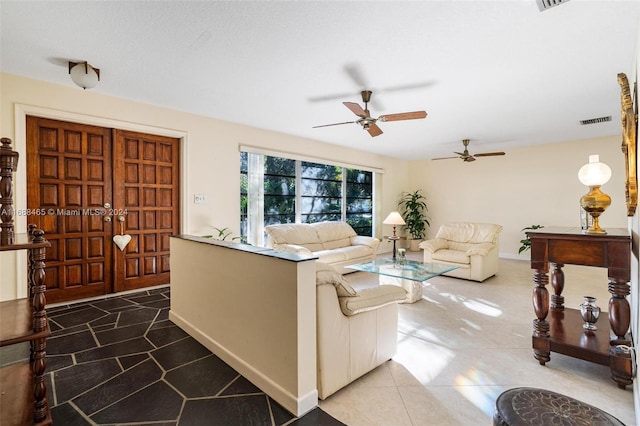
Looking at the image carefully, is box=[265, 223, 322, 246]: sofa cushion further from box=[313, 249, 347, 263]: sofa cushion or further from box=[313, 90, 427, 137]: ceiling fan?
box=[313, 90, 427, 137]: ceiling fan

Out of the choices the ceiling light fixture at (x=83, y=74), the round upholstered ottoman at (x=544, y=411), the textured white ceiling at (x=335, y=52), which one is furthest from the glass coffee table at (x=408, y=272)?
the ceiling light fixture at (x=83, y=74)

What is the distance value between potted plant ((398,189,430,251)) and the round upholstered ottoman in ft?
23.7

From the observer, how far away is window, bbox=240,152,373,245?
532 cm

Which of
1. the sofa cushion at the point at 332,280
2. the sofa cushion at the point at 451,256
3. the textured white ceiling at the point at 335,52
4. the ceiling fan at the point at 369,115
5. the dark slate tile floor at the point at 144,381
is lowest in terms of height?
the dark slate tile floor at the point at 144,381

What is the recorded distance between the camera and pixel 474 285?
175 inches

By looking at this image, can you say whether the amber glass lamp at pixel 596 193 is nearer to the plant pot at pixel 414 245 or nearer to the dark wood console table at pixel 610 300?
the dark wood console table at pixel 610 300

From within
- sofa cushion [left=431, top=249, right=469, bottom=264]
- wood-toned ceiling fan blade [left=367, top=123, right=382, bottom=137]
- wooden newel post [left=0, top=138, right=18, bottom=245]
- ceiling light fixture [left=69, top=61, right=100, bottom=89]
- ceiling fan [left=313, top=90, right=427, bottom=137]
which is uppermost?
ceiling light fixture [left=69, top=61, right=100, bottom=89]

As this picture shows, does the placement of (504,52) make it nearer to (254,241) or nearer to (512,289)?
(512,289)

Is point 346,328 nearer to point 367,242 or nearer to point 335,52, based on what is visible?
point 335,52

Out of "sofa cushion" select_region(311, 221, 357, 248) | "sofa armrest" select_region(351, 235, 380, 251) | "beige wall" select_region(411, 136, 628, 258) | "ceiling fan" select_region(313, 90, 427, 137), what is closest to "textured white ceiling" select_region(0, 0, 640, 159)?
"ceiling fan" select_region(313, 90, 427, 137)

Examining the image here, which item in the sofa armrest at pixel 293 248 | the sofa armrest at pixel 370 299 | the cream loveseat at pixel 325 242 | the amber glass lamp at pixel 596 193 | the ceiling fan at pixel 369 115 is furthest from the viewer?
the cream loveseat at pixel 325 242

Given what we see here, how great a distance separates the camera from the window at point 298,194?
17.5 feet

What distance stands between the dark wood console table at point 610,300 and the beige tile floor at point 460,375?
0.17 meters

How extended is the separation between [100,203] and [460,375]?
4239 mm
